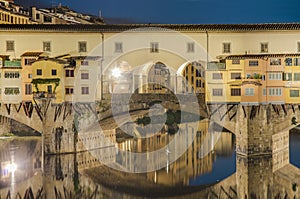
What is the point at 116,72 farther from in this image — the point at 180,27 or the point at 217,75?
the point at 217,75

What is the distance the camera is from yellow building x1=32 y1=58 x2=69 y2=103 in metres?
25.7

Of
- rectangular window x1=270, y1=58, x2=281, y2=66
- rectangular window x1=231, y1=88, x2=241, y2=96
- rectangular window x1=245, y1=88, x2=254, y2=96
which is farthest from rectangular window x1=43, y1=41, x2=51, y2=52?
rectangular window x1=270, y1=58, x2=281, y2=66

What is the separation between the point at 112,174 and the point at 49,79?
697 cm

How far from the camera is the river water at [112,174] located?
63.2ft

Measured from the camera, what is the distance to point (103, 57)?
96.4 ft

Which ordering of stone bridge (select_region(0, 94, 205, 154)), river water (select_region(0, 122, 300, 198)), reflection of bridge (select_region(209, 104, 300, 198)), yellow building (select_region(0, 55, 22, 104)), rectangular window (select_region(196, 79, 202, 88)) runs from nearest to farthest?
river water (select_region(0, 122, 300, 198)) < reflection of bridge (select_region(209, 104, 300, 198)) < stone bridge (select_region(0, 94, 205, 154)) < yellow building (select_region(0, 55, 22, 104)) < rectangular window (select_region(196, 79, 202, 88))

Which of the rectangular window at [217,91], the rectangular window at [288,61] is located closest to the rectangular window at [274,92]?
the rectangular window at [288,61]

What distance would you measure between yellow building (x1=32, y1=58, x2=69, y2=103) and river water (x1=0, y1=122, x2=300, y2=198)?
3277mm

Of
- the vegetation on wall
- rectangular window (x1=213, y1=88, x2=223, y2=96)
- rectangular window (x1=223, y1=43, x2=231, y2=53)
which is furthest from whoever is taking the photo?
rectangular window (x1=223, y1=43, x2=231, y2=53)

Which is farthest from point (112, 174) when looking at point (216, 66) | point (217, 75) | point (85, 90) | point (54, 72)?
point (216, 66)

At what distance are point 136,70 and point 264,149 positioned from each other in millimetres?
10604

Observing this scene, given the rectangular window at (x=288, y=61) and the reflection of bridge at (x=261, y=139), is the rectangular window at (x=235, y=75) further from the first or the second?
the rectangular window at (x=288, y=61)

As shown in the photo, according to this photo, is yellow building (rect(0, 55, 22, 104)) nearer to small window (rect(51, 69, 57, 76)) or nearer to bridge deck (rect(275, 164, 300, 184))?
small window (rect(51, 69, 57, 76))

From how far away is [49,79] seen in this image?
25797 millimetres
